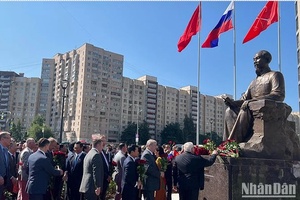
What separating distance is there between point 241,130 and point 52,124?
81.7 metres

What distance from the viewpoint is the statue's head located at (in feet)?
25.9

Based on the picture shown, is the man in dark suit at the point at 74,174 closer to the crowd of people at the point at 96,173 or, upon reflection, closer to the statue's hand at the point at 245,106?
the crowd of people at the point at 96,173

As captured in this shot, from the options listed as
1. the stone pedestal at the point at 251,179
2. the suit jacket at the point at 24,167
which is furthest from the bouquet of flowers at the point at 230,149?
the suit jacket at the point at 24,167

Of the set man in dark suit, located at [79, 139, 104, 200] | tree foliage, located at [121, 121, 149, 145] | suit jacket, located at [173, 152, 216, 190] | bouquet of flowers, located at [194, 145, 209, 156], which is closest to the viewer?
man in dark suit, located at [79, 139, 104, 200]

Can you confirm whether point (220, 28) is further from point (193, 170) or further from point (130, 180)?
point (130, 180)

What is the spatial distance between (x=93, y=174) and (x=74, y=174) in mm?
1567

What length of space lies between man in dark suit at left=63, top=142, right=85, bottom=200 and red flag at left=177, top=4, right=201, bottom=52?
8953mm

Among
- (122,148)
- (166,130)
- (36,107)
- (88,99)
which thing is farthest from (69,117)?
(122,148)

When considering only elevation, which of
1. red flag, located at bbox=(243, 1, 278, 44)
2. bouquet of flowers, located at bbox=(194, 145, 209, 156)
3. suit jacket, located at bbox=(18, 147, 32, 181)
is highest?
red flag, located at bbox=(243, 1, 278, 44)

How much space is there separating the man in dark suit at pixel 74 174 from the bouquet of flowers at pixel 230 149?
340 cm

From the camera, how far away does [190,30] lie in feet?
49.8

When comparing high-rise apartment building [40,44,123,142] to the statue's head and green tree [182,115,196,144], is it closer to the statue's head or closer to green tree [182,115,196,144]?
green tree [182,115,196,144]

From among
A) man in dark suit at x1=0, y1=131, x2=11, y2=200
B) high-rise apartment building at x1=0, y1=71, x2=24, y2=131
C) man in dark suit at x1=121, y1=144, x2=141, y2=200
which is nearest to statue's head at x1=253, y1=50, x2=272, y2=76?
man in dark suit at x1=121, y1=144, x2=141, y2=200
